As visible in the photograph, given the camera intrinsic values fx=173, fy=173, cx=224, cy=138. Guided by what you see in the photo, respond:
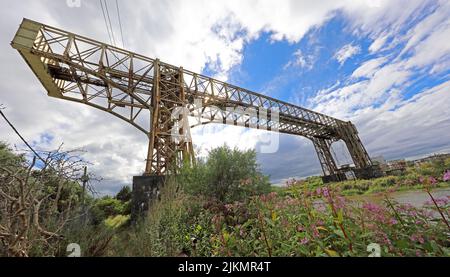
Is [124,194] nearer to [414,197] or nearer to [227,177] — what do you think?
[227,177]

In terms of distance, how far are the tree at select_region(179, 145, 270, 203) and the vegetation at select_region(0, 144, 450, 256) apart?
21mm

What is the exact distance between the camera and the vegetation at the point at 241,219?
1432 mm

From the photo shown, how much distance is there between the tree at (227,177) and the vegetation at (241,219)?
0.8 inches

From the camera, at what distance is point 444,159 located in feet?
12.4

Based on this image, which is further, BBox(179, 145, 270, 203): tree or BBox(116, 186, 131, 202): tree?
BBox(116, 186, 131, 202): tree

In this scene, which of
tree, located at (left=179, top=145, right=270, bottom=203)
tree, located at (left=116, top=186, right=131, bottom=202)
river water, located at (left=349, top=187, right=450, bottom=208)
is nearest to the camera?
river water, located at (left=349, top=187, right=450, bottom=208)

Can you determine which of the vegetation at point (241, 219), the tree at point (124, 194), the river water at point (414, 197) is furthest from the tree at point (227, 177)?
the tree at point (124, 194)

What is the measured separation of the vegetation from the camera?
1432mm

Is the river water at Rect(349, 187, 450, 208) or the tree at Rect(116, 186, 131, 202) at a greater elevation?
the tree at Rect(116, 186, 131, 202)

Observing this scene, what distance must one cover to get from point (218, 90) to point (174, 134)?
15.0 ft

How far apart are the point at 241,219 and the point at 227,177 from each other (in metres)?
1.07

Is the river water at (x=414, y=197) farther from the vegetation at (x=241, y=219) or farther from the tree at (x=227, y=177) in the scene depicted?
the tree at (x=227, y=177)

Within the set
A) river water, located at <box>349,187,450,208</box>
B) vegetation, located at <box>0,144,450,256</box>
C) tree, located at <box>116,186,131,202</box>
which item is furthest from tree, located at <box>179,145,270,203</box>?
tree, located at <box>116,186,131,202</box>

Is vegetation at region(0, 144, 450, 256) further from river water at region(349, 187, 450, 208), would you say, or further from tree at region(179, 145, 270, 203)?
river water at region(349, 187, 450, 208)
